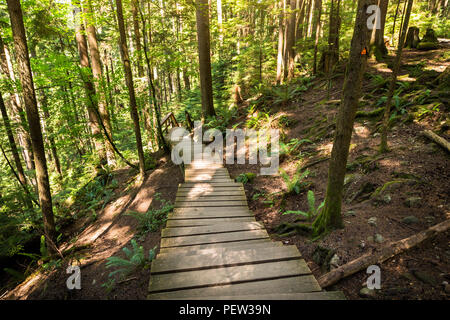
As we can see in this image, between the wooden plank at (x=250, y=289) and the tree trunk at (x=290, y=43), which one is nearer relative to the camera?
the wooden plank at (x=250, y=289)

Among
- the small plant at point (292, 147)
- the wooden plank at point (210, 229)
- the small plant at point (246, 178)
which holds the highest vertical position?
the small plant at point (292, 147)

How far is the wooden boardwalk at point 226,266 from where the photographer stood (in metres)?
2.65

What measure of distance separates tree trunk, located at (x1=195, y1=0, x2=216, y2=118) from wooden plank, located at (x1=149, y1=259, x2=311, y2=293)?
10627 mm

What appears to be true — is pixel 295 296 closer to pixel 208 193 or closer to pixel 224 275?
pixel 224 275

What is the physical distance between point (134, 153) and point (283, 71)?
43.8 feet

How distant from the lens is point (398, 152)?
5.20m

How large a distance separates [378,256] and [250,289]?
1744mm

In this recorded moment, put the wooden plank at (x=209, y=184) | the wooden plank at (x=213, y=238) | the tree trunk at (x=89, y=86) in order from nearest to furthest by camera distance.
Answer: the wooden plank at (x=213, y=238) < the wooden plank at (x=209, y=184) < the tree trunk at (x=89, y=86)

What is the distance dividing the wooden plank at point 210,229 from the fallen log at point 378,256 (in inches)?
73.8

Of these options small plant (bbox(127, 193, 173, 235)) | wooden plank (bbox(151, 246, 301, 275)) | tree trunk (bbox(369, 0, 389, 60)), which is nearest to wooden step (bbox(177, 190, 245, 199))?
small plant (bbox(127, 193, 173, 235))

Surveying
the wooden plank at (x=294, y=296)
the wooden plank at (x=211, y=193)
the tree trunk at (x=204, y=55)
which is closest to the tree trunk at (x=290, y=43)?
the tree trunk at (x=204, y=55)

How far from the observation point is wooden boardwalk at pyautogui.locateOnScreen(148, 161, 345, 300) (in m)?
2.65

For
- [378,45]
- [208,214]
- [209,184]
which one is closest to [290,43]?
[378,45]

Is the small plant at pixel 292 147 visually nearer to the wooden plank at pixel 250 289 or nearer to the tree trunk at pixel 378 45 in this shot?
the wooden plank at pixel 250 289
